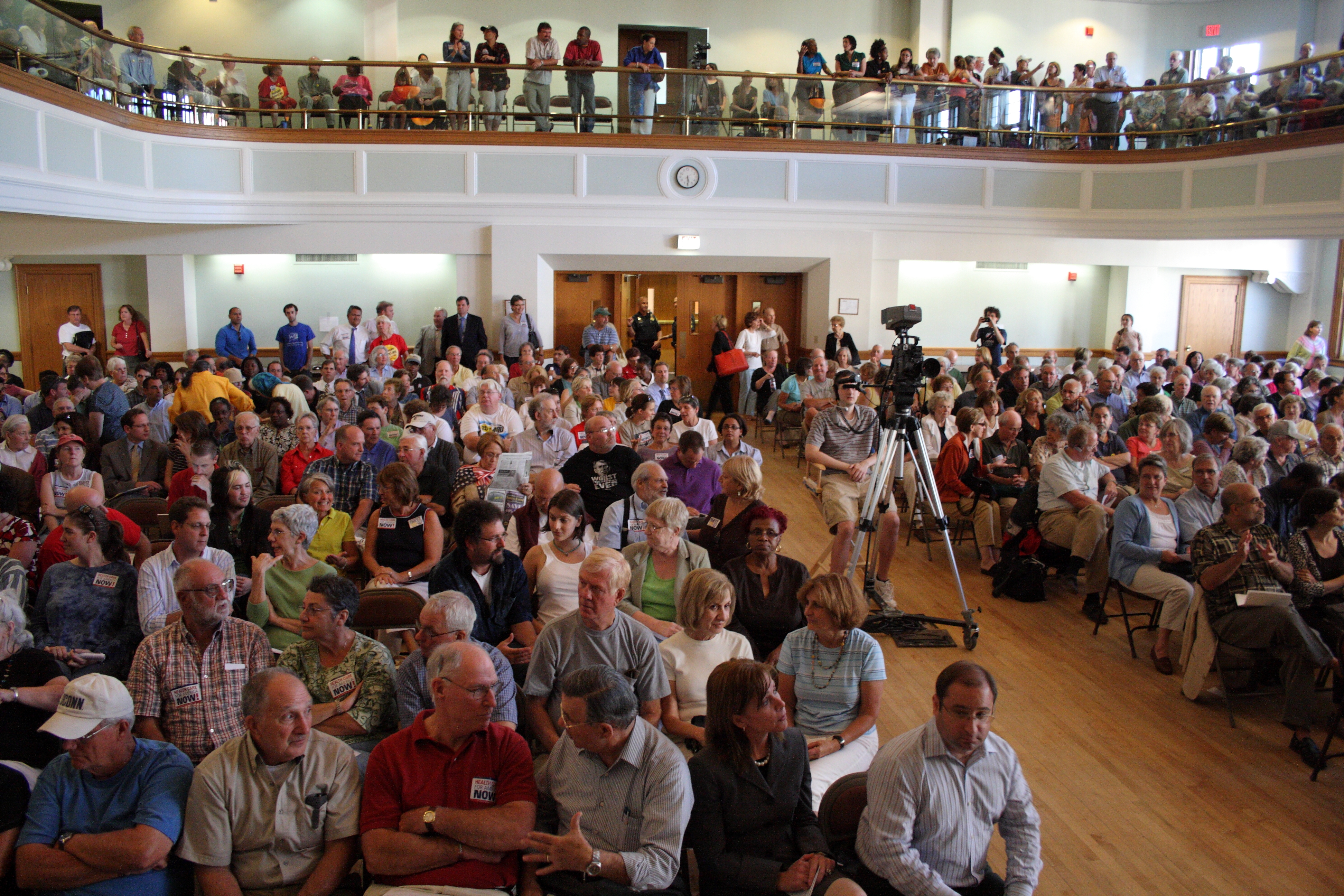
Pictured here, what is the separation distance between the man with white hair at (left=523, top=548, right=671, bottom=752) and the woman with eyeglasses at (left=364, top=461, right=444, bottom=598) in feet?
4.49

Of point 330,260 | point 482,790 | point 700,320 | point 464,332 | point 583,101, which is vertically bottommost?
point 482,790

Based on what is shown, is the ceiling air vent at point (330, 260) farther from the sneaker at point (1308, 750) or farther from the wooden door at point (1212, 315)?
the wooden door at point (1212, 315)

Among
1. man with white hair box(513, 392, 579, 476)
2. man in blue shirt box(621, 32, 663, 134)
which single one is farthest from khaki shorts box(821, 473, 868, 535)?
man in blue shirt box(621, 32, 663, 134)

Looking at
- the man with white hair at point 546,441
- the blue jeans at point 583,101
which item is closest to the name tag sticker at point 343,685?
the man with white hair at point 546,441

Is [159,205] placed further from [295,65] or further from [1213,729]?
[1213,729]

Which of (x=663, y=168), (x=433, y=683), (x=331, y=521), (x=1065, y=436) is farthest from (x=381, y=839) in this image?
(x=663, y=168)

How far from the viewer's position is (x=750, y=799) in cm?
240

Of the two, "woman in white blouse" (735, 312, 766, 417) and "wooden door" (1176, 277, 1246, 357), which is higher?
"wooden door" (1176, 277, 1246, 357)

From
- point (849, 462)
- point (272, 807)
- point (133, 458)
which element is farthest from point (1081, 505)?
point (133, 458)

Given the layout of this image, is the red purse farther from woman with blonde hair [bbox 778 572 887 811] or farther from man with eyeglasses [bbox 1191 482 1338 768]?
woman with blonde hair [bbox 778 572 887 811]

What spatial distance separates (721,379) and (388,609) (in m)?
7.90

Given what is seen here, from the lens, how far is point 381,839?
2.30 metres

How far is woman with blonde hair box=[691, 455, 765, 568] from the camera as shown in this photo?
421 cm

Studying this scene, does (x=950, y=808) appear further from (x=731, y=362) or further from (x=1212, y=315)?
(x=1212, y=315)
